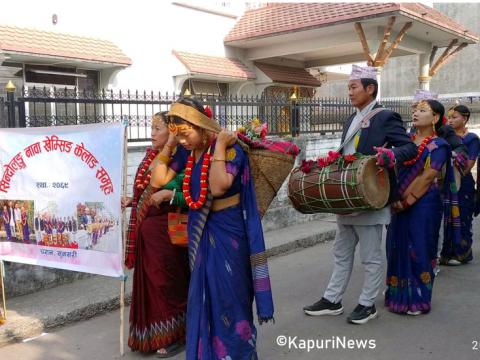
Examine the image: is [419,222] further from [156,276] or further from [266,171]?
[156,276]

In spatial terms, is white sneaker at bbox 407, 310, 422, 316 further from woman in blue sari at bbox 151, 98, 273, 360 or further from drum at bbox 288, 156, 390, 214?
woman in blue sari at bbox 151, 98, 273, 360

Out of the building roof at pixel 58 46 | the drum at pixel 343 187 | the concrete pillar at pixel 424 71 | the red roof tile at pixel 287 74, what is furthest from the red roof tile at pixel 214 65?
the drum at pixel 343 187

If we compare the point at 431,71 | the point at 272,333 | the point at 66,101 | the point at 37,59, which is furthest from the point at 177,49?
the point at 272,333

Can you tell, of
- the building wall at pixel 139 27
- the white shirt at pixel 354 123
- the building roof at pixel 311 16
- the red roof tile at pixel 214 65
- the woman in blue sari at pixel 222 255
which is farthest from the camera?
the red roof tile at pixel 214 65

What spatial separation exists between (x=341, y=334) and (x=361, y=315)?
0.92 feet

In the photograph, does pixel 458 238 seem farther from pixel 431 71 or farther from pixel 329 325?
pixel 431 71

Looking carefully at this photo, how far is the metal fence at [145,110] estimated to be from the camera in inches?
202

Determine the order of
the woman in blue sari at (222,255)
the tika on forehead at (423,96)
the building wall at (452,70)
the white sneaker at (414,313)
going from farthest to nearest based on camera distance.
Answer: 1. the building wall at (452,70)
2. the tika on forehead at (423,96)
3. the white sneaker at (414,313)
4. the woman in blue sari at (222,255)

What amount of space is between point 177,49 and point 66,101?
6.98m

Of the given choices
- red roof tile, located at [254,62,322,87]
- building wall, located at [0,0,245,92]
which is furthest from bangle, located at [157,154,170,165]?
red roof tile, located at [254,62,322,87]

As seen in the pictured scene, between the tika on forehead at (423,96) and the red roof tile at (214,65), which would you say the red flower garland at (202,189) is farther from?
the red roof tile at (214,65)

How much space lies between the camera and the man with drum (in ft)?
12.6

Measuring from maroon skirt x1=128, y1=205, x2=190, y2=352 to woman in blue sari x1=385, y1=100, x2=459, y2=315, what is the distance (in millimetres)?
1890

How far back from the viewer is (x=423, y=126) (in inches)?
170
